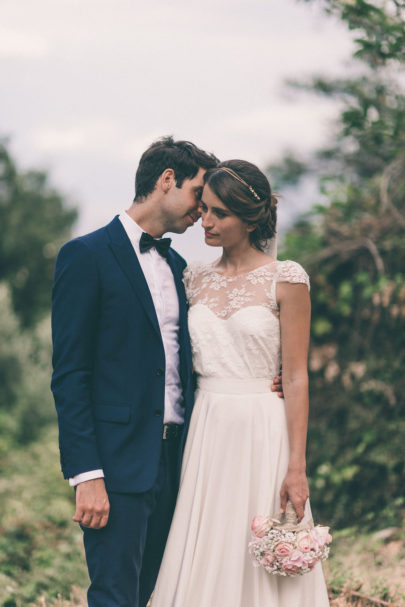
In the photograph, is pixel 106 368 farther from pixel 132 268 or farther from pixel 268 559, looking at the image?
pixel 268 559

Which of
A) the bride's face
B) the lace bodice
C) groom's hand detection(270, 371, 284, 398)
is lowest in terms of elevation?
groom's hand detection(270, 371, 284, 398)

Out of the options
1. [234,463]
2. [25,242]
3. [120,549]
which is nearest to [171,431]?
[234,463]

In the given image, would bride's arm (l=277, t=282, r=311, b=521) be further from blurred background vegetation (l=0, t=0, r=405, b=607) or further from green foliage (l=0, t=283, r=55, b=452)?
green foliage (l=0, t=283, r=55, b=452)

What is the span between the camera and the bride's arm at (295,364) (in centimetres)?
279

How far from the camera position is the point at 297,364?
2.83 m

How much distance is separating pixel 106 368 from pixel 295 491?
939 millimetres

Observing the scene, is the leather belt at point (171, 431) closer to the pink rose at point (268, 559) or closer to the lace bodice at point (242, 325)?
the lace bodice at point (242, 325)

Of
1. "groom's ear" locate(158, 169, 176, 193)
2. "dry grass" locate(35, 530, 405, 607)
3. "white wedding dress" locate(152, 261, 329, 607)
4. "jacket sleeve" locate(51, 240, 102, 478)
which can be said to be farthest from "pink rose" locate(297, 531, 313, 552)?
"groom's ear" locate(158, 169, 176, 193)

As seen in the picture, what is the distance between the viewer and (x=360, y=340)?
5.61 meters

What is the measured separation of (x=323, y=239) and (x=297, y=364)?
3433 millimetres

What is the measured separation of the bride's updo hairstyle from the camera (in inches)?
118

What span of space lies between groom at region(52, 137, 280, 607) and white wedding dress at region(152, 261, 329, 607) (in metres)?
0.10

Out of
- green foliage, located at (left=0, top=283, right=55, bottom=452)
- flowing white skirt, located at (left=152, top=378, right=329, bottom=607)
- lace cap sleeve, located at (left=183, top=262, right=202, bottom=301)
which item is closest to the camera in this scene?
flowing white skirt, located at (left=152, top=378, right=329, bottom=607)

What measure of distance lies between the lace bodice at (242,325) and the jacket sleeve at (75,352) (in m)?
0.53
